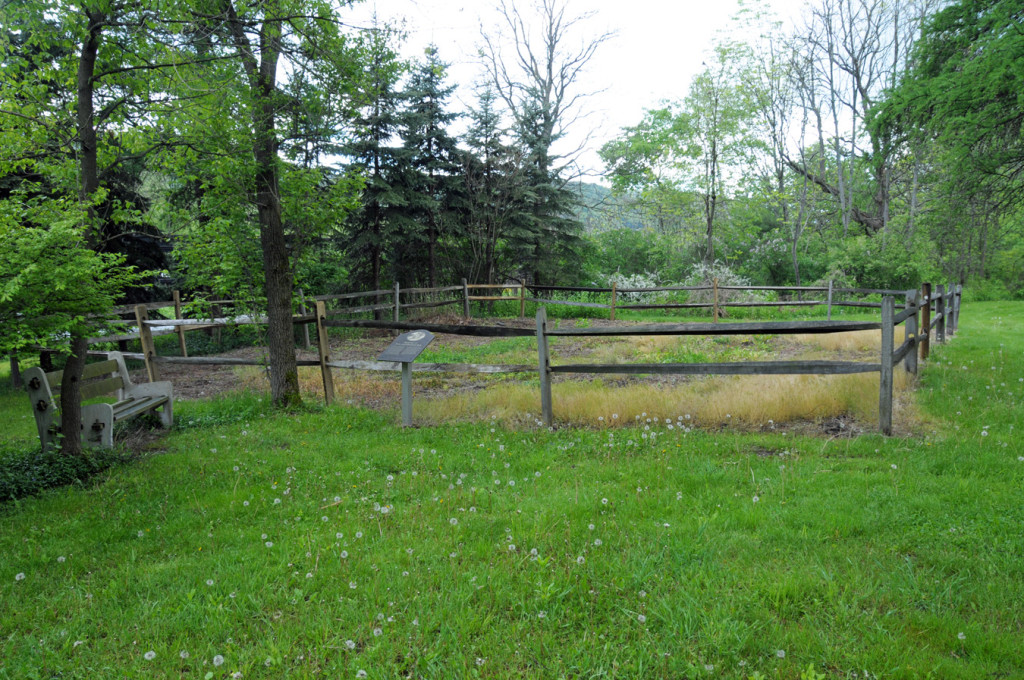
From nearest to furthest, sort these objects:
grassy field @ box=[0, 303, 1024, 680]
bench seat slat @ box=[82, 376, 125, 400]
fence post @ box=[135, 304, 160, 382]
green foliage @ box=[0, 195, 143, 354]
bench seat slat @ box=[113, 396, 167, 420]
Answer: grassy field @ box=[0, 303, 1024, 680]
green foliage @ box=[0, 195, 143, 354]
bench seat slat @ box=[82, 376, 125, 400]
bench seat slat @ box=[113, 396, 167, 420]
fence post @ box=[135, 304, 160, 382]

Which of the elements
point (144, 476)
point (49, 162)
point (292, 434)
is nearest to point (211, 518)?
point (144, 476)

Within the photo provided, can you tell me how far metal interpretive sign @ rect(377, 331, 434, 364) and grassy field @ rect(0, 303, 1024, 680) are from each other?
1287 millimetres

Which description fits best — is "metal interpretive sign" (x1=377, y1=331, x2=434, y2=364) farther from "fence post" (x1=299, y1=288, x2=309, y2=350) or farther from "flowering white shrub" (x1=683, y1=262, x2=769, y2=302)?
"flowering white shrub" (x1=683, y1=262, x2=769, y2=302)

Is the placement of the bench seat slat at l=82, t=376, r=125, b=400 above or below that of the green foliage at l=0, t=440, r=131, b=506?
above

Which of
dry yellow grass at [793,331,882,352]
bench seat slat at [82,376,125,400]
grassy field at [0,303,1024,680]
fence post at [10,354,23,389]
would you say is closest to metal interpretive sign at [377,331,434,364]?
grassy field at [0,303,1024,680]

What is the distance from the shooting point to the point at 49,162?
6.58m

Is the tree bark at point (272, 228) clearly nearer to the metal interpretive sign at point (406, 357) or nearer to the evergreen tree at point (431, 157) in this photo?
the metal interpretive sign at point (406, 357)

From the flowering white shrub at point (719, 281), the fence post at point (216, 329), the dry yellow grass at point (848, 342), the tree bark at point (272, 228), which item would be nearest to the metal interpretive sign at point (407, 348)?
the tree bark at point (272, 228)

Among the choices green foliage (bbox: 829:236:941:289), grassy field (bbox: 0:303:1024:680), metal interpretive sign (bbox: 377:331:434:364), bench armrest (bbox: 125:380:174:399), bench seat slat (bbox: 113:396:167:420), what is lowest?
grassy field (bbox: 0:303:1024:680)

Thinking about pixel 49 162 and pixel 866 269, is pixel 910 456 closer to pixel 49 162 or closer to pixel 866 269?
pixel 49 162

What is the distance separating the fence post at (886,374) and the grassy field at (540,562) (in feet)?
0.81

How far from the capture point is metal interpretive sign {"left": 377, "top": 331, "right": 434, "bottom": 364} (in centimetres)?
692

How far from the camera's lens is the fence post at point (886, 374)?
569 cm

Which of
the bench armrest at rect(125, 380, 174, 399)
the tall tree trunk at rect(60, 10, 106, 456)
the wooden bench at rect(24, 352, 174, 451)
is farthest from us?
the bench armrest at rect(125, 380, 174, 399)
